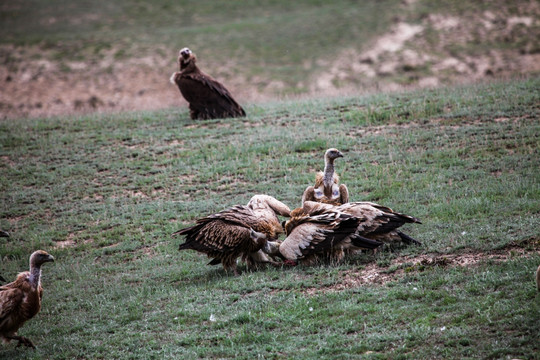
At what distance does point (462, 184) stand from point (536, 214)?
9.45 feet

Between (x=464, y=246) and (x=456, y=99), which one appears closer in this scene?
(x=464, y=246)

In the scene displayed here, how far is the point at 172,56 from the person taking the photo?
147 feet

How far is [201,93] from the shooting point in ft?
70.8

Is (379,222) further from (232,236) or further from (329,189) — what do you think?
(232,236)

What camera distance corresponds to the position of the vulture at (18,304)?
8.94 meters

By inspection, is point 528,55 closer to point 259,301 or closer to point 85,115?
point 85,115

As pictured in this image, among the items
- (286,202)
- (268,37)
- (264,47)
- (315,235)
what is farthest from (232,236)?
(268,37)

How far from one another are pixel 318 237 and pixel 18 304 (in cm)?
482

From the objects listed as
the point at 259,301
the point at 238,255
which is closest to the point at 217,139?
the point at 238,255

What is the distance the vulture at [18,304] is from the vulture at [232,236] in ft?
8.76

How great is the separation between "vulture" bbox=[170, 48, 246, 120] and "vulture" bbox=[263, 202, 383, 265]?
11394 mm

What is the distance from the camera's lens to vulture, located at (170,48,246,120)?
21.5 metres

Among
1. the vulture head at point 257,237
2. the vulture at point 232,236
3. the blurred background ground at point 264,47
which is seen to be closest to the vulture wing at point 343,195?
the vulture at point 232,236

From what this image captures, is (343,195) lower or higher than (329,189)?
lower
